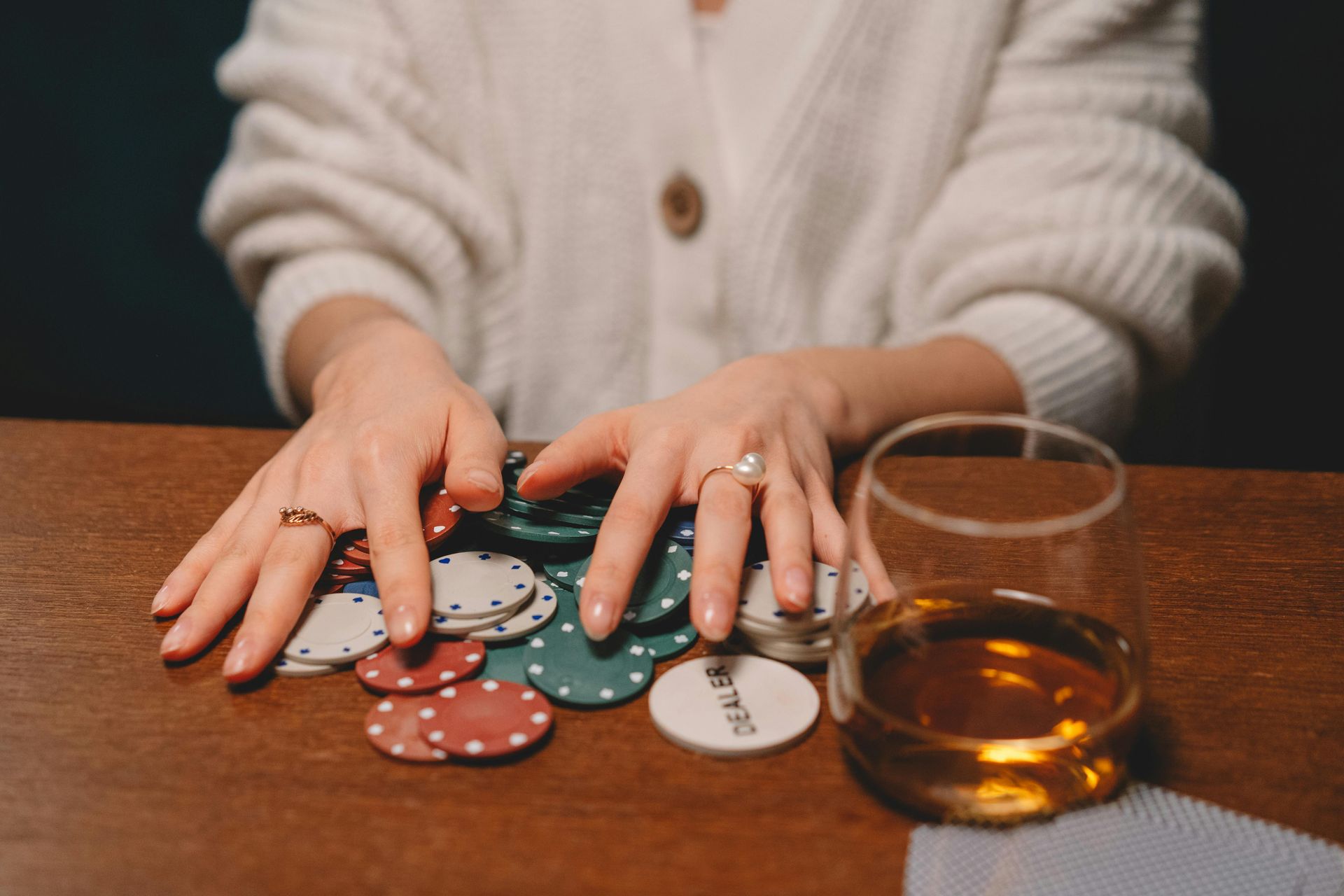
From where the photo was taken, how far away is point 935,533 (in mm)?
429

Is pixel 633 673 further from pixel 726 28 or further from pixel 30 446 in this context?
pixel 726 28

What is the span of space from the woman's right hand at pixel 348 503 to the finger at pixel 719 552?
0.15 meters

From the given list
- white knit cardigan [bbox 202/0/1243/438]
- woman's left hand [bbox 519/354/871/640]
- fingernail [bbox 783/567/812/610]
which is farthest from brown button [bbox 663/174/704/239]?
fingernail [bbox 783/567/812/610]

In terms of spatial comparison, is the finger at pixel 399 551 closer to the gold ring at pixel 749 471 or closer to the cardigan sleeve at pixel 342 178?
the gold ring at pixel 749 471

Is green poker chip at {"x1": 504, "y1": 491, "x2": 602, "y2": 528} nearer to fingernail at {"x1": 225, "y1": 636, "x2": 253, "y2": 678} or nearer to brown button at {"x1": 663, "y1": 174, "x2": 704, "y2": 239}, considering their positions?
fingernail at {"x1": 225, "y1": 636, "x2": 253, "y2": 678}

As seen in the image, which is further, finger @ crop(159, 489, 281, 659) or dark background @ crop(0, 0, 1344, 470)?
dark background @ crop(0, 0, 1344, 470)

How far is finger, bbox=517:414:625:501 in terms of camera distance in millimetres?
693

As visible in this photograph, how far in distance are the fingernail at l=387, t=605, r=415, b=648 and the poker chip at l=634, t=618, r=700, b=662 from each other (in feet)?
0.45

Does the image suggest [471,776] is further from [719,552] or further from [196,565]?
[196,565]

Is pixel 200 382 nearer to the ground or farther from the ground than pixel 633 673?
nearer to the ground

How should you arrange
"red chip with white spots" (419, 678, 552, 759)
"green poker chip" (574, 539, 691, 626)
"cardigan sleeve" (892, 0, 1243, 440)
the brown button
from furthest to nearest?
the brown button, "cardigan sleeve" (892, 0, 1243, 440), "green poker chip" (574, 539, 691, 626), "red chip with white spots" (419, 678, 552, 759)

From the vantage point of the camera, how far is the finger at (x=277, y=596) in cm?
59

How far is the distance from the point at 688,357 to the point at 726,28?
1.46 feet

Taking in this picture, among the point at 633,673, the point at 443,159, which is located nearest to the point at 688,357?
the point at 443,159
